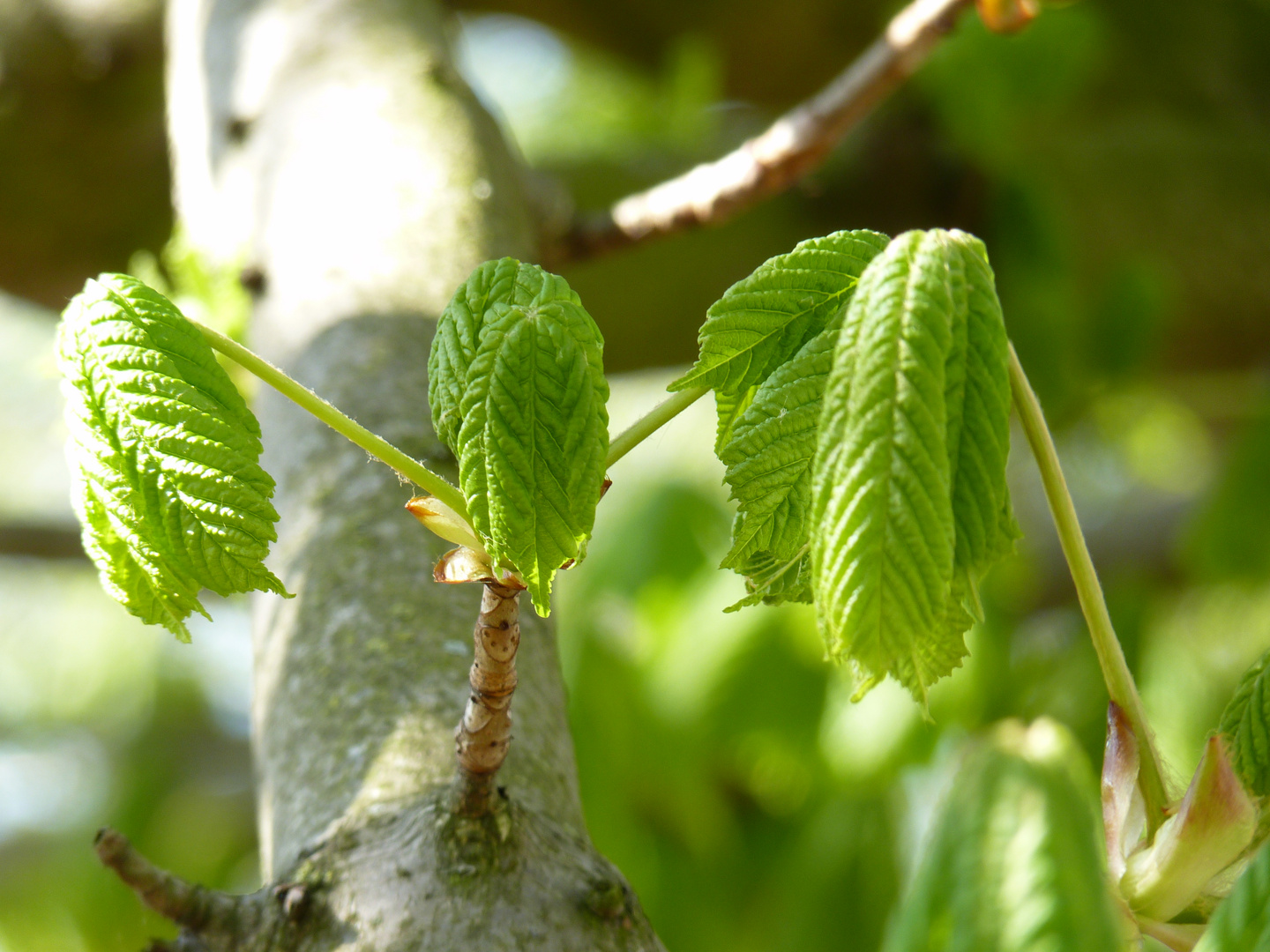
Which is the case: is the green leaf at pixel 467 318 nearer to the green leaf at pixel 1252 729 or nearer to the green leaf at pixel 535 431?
the green leaf at pixel 535 431

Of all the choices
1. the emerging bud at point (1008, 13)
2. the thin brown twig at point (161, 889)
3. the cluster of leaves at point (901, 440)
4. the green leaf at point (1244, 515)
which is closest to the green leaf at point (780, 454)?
the cluster of leaves at point (901, 440)

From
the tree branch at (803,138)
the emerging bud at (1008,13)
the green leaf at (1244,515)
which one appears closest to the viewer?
the emerging bud at (1008,13)

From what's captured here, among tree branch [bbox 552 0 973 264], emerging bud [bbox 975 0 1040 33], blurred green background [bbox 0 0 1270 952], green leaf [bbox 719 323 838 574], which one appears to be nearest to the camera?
green leaf [bbox 719 323 838 574]

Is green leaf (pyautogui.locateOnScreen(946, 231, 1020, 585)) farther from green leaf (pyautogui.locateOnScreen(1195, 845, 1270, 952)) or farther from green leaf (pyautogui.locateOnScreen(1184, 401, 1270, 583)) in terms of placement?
green leaf (pyautogui.locateOnScreen(1184, 401, 1270, 583))

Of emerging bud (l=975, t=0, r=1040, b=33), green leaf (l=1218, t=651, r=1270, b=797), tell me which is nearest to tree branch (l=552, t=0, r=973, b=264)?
emerging bud (l=975, t=0, r=1040, b=33)

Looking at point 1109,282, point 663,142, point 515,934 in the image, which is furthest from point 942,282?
point 663,142

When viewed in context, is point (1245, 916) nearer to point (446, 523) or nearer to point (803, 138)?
point (446, 523)
